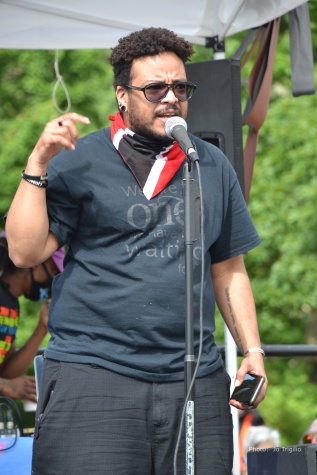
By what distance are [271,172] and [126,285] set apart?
10.4m

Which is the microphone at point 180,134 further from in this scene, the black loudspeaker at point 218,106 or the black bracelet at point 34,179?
the black loudspeaker at point 218,106

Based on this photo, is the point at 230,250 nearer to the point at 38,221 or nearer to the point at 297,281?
the point at 38,221

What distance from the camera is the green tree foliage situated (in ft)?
41.6

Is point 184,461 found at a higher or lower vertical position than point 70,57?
lower

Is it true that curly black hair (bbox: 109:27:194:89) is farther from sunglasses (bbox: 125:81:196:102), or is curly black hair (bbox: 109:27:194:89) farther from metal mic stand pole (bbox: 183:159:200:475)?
metal mic stand pole (bbox: 183:159:200:475)

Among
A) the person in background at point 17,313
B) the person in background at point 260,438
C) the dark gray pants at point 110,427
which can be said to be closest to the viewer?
the dark gray pants at point 110,427

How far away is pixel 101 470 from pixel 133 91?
1.21 meters

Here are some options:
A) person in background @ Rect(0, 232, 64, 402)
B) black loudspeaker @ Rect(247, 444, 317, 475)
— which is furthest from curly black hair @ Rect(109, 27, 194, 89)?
person in background @ Rect(0, 232, 64, 402)

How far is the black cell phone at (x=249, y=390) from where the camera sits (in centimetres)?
303

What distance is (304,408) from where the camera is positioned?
41.8 feet

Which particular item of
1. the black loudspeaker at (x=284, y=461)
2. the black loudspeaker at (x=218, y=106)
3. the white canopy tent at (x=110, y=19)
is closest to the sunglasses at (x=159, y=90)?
the black loudspeaker at (x=284, y=461)

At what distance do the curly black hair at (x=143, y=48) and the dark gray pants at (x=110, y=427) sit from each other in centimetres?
101

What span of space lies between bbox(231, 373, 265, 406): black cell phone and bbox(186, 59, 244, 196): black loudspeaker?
193cm

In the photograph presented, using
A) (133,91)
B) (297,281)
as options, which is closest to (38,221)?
(133,91)
